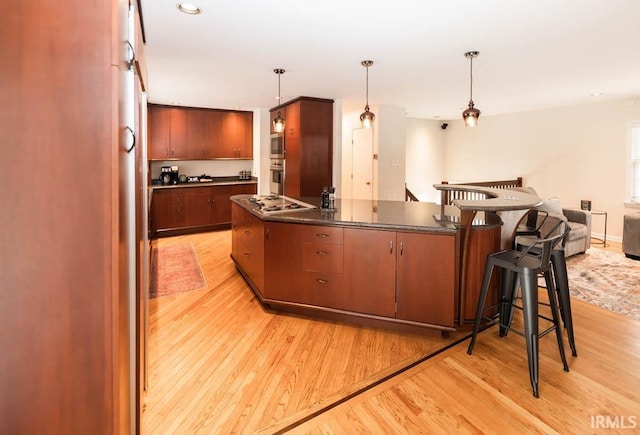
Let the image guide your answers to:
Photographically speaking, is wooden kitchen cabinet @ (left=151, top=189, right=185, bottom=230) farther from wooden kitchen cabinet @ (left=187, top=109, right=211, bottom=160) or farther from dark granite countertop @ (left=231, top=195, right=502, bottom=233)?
dark granite countertop @ (left=231, top=195, right=502, bottom=233)

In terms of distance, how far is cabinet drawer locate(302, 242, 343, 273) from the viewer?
3.03 meters

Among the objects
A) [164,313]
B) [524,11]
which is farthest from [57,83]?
[524,11]

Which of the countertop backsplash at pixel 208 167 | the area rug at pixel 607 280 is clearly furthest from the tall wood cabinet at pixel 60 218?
the countertop backsplash at pixel 208 167

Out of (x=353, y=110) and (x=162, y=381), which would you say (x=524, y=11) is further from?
(x=353, y=110)

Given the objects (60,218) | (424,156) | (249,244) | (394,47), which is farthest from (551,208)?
(60,218)

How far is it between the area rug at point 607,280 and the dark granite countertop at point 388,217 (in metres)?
1.67

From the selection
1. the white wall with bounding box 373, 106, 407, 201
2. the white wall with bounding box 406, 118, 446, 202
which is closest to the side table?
the white wall with bounding box 373, 106, 407, 201

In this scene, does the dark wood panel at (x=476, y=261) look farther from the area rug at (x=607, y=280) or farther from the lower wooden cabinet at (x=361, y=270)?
the area rug at (x=607, y=280)

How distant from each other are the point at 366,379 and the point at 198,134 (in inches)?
235

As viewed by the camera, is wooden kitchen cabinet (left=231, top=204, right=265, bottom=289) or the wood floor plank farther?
wooden kitchen cabinet (left=231, top=204, right=265, bottom=289)

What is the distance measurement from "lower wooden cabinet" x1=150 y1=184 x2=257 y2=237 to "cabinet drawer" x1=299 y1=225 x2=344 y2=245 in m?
4.00

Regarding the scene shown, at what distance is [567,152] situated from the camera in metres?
7.02

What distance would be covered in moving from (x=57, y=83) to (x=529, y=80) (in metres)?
5.35

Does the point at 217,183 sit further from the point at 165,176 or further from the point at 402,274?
the point at 402,274
